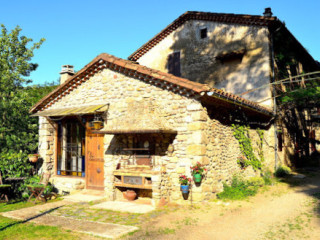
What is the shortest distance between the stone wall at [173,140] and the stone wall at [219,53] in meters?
4.15

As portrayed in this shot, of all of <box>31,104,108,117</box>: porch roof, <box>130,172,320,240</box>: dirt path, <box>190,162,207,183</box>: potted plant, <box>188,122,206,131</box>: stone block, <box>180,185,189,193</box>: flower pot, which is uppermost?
<box>31,104,108,117</box>: porch roof

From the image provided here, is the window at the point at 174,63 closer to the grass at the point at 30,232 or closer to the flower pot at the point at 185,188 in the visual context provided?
the flower pot at the point at 185,188

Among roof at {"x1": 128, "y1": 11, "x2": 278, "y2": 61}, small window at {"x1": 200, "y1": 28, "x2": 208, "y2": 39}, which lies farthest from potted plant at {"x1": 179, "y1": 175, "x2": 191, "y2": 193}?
small window at {"x1": 200, "y1": 28, "x2": 208, "y2": 39}

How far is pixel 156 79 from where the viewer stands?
8359 mm

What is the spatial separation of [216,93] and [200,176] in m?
2.36

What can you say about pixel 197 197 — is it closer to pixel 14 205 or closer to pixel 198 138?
pixel 198 138

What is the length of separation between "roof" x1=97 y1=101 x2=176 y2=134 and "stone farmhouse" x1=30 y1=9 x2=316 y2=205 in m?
0.04

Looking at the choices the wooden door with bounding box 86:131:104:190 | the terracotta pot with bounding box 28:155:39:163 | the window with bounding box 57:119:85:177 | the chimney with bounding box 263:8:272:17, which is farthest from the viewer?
the chimney with bounding box 263:8:272:17

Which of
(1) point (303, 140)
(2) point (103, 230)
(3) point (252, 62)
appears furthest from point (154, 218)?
(1) point (303, 140)

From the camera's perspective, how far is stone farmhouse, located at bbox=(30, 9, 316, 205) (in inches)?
311

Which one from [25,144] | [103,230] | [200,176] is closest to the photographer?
[103,230]

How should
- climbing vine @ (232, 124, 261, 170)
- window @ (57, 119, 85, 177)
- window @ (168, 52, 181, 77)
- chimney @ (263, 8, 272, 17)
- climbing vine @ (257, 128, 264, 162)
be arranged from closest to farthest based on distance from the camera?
climbing vine @ (232, 124, 261, 170) < window @ (57, 119, 85, 177) < climbing vine @ (257, 128, 264, 162) < chimney @ (263, 8, 272, 17) < window @ (168, 52, 181, 77)

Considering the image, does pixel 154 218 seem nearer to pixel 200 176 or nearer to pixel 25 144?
pixel 200 176

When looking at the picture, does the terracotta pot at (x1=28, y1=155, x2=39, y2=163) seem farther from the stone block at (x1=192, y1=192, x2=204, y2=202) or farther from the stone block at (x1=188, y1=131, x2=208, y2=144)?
the stone block at (x1=192, y1=192, x2=204, y2=202)
